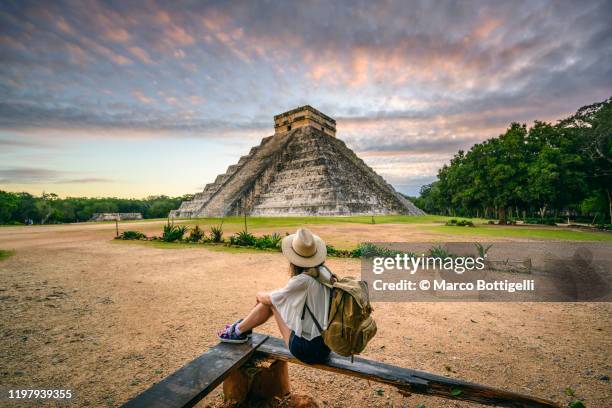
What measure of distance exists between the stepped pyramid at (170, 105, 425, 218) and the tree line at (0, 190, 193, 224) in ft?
61.9

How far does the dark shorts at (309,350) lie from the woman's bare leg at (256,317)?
15.4 inches

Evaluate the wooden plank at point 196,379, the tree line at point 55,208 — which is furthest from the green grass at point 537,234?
the tree line at point 55,208

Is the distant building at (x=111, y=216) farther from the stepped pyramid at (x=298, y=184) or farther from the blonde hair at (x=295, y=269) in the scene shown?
the blonde hair at (x=295, y=269)

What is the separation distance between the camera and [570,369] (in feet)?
10.0

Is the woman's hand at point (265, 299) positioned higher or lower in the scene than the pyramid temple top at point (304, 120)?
lower

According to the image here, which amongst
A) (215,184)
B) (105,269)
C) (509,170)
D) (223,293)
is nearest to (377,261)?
(223,293)

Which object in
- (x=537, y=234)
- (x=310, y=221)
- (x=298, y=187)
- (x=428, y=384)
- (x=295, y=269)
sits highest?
(x=298, y=187)

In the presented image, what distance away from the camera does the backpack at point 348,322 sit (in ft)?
6.86

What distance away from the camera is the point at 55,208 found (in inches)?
2406

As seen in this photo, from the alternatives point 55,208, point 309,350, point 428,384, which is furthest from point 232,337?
point 55,208

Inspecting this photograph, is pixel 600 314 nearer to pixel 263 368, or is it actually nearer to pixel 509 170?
pixel 263 368

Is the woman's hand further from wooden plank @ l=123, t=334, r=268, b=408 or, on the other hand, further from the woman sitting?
wooden plank @ l=123, t=334, r=268, b=408

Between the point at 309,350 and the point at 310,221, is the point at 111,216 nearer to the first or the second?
the point at 310,221

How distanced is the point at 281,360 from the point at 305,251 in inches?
39.7
